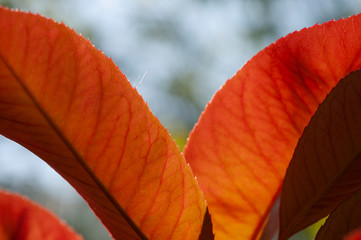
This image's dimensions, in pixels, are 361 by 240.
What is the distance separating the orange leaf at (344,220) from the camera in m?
0.48

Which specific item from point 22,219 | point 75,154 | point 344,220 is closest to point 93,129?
point 75,154

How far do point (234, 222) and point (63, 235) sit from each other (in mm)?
321

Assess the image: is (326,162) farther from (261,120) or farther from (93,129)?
(93,129)

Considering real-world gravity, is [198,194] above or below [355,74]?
below

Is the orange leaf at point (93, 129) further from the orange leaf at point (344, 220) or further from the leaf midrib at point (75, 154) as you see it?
the orange leaf at point (344, 220)

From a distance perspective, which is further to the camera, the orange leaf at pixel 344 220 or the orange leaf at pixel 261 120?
the orange leaf at pixel 261 120

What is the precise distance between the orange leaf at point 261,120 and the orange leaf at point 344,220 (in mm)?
141

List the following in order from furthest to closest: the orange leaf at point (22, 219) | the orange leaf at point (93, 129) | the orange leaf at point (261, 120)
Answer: the orange leaf at point (261, 120) < the orange leaf at point (93, 129) < the orange leaf at point (22, 219)

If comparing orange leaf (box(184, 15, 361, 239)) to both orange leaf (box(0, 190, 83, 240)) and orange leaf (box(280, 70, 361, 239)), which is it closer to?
orange leaf (box(280, 70, 361, 239))

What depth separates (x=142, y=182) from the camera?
0.51m

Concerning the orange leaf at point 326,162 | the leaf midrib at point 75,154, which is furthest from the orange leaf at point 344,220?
the leaf midrib at point 75,154

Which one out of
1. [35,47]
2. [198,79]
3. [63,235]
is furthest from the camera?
[198,79]

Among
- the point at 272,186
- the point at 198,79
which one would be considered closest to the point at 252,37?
the point at 198,79

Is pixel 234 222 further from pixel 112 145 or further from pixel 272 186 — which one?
pixel 112 145
